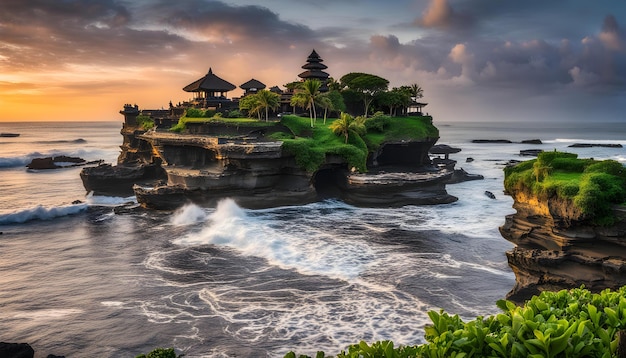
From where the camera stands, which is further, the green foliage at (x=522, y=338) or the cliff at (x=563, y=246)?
the cliff at (x=563, y=246)

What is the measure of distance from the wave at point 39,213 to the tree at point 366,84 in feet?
114

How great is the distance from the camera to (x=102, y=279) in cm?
2303

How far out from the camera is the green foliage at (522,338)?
6734 millimetres

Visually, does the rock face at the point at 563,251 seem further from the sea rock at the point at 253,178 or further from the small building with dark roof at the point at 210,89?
the small building with dark roof at the point at 210,89

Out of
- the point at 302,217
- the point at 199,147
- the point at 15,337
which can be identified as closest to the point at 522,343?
the point at 15,337

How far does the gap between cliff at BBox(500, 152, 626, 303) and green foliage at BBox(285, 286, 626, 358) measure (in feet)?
34.2

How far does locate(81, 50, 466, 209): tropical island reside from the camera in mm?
38688

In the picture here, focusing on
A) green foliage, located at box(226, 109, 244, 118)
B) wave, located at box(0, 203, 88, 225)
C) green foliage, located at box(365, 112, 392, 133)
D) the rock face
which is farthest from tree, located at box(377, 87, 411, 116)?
the rock face

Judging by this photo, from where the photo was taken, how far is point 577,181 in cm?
1872

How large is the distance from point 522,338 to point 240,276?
59.0 ft

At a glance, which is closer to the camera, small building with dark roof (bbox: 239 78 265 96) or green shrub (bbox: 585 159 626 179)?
green shrub (bbox: 585 159 626 179)

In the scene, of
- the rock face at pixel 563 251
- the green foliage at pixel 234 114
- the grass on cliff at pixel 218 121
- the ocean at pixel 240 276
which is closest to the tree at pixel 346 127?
the grass on cliff at pixel 218 121

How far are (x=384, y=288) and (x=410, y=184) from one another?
66.9 feet

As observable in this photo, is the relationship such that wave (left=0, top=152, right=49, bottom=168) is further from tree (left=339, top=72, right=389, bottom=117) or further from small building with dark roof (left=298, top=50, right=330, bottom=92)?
tree (left=339, top=72, right=389, bottom=117)
